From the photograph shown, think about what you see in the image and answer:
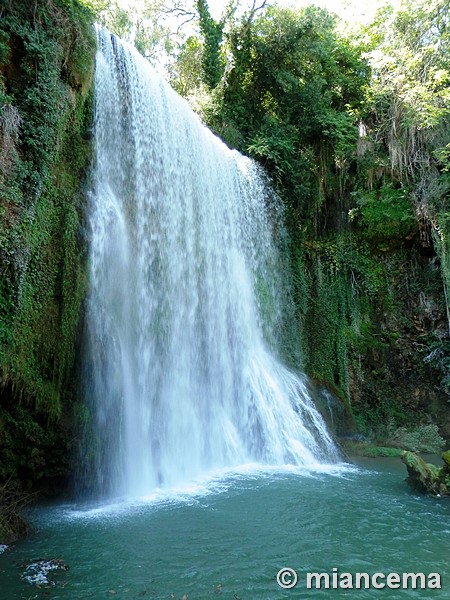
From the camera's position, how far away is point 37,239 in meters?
7.16

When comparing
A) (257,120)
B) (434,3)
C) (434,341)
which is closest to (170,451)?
(434,341)

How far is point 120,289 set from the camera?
29.0 ft

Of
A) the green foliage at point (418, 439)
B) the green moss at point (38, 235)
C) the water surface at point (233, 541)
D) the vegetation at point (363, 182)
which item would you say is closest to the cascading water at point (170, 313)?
the green moss at point (38, 235)

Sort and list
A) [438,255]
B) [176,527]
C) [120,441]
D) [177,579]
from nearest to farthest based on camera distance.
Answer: [177,579]
[176,527]
[120,441]
[438,255]

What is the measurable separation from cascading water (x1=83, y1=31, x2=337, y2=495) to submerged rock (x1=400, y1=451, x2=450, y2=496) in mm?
2381

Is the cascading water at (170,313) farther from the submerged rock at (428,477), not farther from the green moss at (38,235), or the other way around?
the submerged rock at (428,477)

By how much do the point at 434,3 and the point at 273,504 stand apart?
16.1 metres

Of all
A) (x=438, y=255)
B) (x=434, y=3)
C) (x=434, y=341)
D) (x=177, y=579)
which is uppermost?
(x=434, y=3)

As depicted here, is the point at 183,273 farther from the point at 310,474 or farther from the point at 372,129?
the point at 372,129

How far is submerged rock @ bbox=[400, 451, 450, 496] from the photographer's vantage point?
24.3 ft

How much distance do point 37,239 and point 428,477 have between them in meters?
7.05

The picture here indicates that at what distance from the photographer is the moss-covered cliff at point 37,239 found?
261 inches

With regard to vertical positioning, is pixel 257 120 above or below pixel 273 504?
above

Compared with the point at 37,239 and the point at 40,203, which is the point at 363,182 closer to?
the point at 40,203
